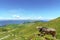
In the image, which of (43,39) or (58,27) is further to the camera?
(58,27)

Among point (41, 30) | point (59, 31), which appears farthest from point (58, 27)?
point (41, 30)

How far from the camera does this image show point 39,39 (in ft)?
254

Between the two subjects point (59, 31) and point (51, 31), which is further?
point (59, 31)

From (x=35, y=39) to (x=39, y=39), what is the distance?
101 inches

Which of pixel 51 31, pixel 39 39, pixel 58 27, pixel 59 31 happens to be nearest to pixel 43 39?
pixel 39 39

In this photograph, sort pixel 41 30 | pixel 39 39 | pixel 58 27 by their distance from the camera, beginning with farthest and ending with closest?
pixel 58 27
pixel 41 30
pixel 39 39

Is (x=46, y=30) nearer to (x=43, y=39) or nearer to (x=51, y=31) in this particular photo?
(x=51, y=31)

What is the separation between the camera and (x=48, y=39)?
81562 millimetres

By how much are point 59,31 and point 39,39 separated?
69710mm

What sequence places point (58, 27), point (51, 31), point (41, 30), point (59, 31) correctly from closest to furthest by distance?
1. point (51, 31)
2. point (41, 30)
3. point (59, 31)
4. point (58, 27)

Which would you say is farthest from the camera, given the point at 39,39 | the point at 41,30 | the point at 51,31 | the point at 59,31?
the point at 59,31

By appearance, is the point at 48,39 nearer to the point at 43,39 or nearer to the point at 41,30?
the point at 43,39

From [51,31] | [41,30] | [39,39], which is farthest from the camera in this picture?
[41,30]

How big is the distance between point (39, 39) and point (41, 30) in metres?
38.1
